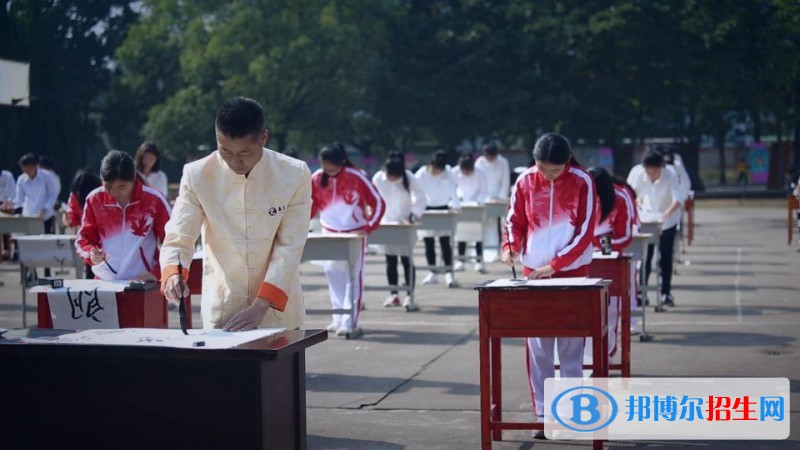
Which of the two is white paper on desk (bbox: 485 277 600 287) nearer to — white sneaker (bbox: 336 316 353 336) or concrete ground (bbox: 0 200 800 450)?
concrete ground (bbox: 0 200 800 450)

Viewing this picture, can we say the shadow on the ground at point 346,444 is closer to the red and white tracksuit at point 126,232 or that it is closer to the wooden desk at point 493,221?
the red and white tracksuit at point 126,232

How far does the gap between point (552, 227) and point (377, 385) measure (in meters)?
2.68

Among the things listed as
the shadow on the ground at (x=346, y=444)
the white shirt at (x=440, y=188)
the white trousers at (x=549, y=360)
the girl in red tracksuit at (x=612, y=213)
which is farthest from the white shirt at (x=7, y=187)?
the white trousers at (x=549, y=360)

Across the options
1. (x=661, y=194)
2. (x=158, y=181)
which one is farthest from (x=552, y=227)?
(x=158, y=181)

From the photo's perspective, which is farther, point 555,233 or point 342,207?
point 342,207

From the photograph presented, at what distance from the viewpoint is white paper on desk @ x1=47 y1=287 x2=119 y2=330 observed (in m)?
8.10

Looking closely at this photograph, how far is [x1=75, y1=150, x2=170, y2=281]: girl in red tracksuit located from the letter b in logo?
125 inches

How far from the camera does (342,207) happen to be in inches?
544

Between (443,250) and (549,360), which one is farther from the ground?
(443,250)

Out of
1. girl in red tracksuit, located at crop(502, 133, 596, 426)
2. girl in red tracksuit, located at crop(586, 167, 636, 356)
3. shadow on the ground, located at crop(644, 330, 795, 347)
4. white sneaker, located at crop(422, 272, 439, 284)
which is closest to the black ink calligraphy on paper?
girl in red tracksuit, located at crop(502, 133, 596, 426)

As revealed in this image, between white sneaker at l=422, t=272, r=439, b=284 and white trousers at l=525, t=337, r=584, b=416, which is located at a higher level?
white trousers at l=525, t=337, r=584, b=416

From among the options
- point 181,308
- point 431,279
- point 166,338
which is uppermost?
point 181,308

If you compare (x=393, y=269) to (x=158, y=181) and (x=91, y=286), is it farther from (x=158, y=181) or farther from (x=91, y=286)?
(x=91, y=286)

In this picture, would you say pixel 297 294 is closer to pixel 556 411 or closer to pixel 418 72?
pixel 556 411
